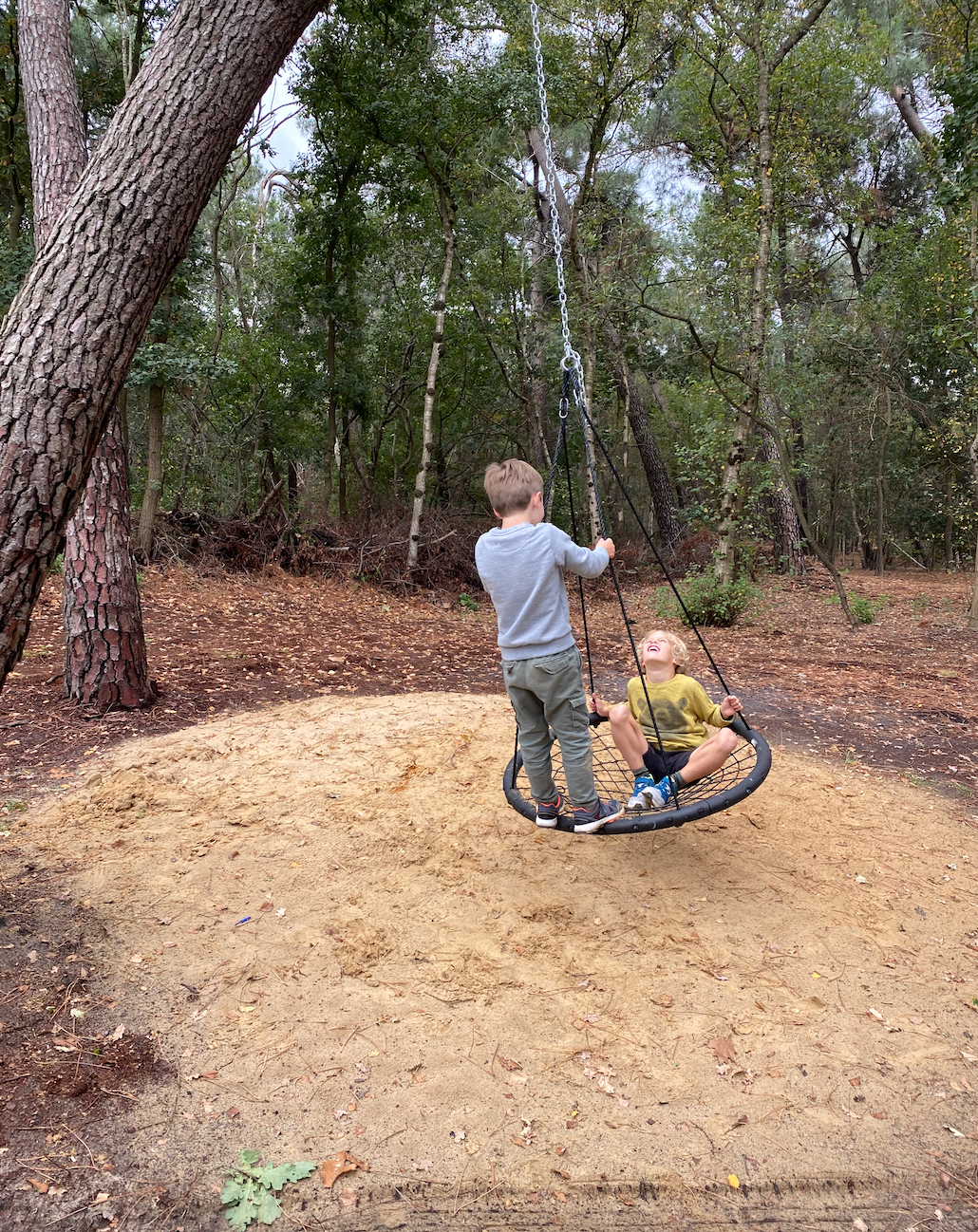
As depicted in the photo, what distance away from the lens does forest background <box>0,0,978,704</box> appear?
9.62m

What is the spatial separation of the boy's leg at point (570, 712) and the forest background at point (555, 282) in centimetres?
364

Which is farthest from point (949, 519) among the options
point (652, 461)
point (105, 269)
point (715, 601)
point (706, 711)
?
point (105, 269)

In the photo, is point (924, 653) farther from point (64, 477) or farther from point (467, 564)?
point (64, 477)

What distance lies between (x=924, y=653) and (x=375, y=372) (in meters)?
10.9

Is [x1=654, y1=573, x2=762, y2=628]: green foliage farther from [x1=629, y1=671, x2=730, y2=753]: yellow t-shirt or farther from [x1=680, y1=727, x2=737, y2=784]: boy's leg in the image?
[x1=680, y1=727, x2=737, y2=784]: boy's leg

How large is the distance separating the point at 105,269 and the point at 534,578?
1735mm

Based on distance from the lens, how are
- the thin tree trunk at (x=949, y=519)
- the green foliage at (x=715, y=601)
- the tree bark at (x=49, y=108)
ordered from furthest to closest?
1. the thin tree trunk at (x=949, y=519)
2. the green foliage at (x=715, y=601)
3. the tree bark at (x=49, y=108)

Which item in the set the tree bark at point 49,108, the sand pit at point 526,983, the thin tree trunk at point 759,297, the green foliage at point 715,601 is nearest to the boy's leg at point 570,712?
the sand pit at point 526,983

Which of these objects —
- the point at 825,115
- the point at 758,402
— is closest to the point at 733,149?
the point at 825,115

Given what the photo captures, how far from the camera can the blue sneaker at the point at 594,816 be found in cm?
304

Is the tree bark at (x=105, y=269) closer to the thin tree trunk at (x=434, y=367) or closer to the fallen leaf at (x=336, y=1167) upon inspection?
the fallen leaf at (x=336, y=1167)

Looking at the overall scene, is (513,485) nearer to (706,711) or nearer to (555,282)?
(706,711)

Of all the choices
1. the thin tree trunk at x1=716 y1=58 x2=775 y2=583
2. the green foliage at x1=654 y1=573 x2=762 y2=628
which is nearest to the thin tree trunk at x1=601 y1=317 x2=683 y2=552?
the green foliage at x1=654 y1=573 x2=762 y2=628

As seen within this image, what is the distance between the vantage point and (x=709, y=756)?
131 inches
